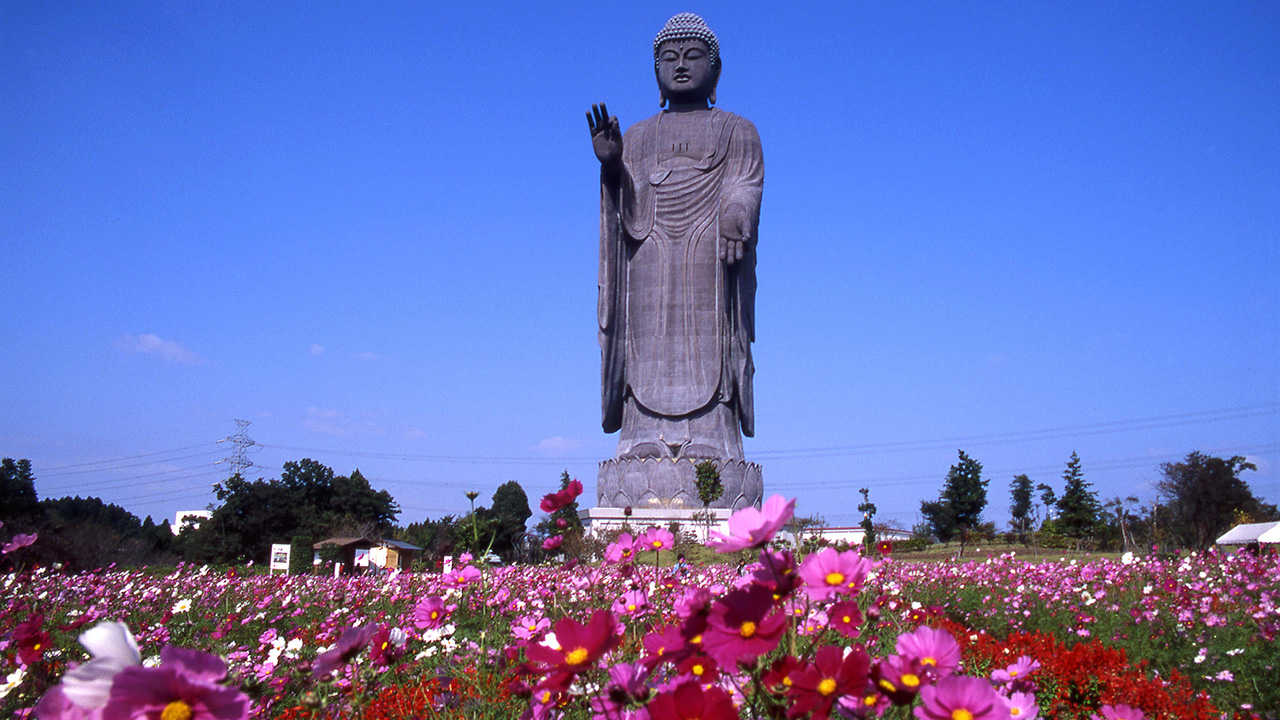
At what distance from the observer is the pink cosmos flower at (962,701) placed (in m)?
0.99

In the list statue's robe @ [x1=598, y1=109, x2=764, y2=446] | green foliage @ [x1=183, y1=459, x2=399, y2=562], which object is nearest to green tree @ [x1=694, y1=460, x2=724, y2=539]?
statue's robe @ [x1=598, y1=109, x2=764, y2=446]

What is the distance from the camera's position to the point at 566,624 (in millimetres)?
1169

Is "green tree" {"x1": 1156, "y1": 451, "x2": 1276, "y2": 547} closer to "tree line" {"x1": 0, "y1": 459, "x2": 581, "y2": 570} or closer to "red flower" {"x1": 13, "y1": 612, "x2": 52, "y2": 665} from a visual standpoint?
"tree line" {"x1": 0, "y1": 459, "x2": 581, "y2": 570}

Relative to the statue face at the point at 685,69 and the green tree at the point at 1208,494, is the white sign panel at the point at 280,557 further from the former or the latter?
the green tree at the point at 1208,494

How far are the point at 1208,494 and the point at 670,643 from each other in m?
25.5

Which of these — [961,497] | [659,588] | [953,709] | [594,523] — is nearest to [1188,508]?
[961,497]

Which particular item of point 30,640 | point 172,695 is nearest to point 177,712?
point 172,695

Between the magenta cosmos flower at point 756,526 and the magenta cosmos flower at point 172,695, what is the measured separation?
0.50 metres

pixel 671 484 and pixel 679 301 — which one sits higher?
pixel 679 301

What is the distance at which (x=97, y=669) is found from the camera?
822mm

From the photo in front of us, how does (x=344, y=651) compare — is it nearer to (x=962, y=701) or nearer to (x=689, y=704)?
(x=689, y=704)

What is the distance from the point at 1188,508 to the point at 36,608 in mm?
24029

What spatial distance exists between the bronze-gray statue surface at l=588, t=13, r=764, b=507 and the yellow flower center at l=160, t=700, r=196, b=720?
59.3ft

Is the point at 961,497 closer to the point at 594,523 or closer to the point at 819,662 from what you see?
the point at 594,523
